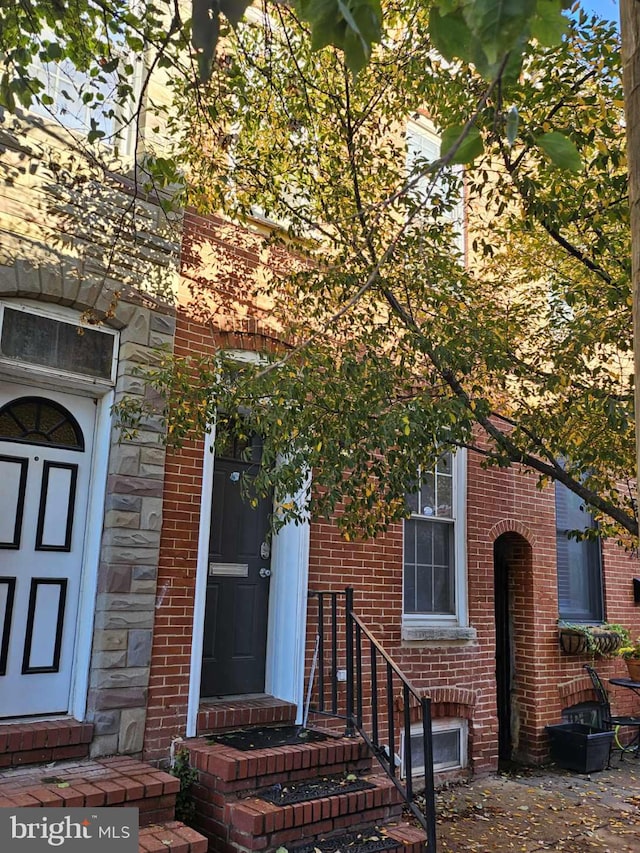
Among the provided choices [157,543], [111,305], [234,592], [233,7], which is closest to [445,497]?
[234,592]

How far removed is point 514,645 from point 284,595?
3598 millimetres

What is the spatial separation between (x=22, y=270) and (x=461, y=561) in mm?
5286

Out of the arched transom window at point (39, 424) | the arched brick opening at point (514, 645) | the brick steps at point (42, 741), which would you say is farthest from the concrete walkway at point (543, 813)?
the arched transom window at point (39, 424)

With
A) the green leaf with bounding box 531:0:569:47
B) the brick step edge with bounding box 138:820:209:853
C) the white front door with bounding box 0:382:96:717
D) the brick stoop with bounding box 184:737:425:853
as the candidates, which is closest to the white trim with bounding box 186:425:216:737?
the brick stoop with bounding box 184:737:425:853

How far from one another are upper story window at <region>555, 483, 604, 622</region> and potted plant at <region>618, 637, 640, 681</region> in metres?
0.48

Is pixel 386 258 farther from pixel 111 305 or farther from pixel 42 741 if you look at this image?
pixel 42 741

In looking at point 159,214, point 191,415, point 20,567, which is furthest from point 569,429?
point 20,567

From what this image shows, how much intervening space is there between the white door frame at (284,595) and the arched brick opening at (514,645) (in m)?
2.90

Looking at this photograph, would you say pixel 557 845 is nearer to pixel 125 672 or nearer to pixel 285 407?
pixel 125 672

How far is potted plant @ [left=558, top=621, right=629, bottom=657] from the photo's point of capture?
28.8ft

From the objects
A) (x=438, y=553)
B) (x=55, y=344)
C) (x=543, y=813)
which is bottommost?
(x=543, y=813)

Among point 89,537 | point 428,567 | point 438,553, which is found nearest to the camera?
point 89,537

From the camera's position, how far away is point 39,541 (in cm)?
522

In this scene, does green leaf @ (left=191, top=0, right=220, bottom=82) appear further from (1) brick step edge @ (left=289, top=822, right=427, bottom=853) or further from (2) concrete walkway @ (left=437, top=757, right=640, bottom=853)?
(2) concrete walkway @ (left=437, top=757, right=640, bottom=853)
